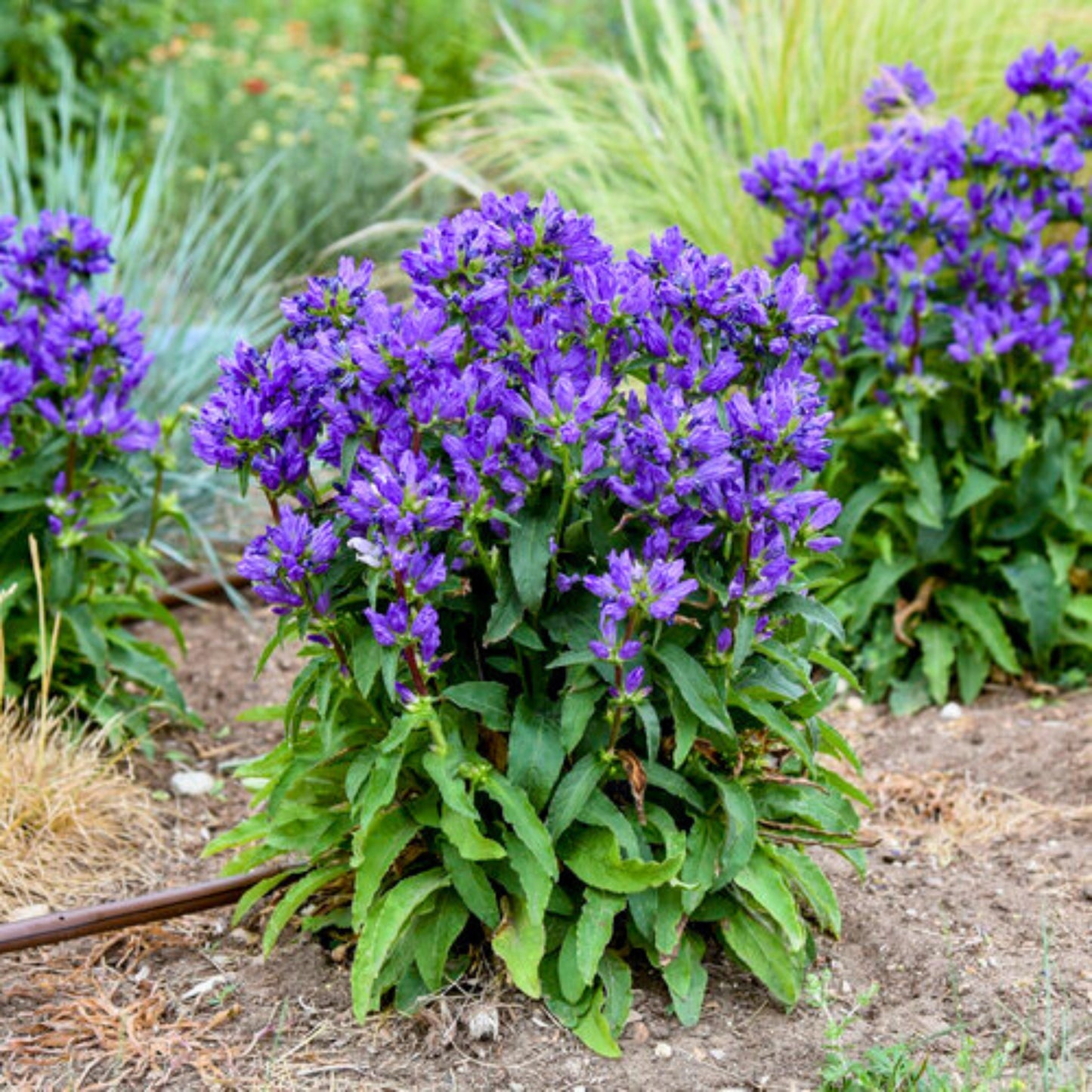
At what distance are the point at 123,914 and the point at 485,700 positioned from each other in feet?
2.59

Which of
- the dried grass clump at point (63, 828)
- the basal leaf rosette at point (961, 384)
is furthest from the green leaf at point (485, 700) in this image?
the basal leaf rosette at point (961, 384)

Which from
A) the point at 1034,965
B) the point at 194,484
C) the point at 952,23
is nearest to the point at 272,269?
the point at 194,484

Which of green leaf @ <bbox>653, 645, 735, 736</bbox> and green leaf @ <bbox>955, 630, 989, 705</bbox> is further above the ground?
green leaf @ <bbox>653, 645, 735, 736</bbox>

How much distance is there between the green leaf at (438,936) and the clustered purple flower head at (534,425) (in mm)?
383

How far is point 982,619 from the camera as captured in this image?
3.64 metres

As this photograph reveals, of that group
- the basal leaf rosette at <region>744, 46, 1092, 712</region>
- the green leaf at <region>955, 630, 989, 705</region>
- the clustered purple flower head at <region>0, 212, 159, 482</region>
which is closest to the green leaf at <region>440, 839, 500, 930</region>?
the clustered purple flower head at <region>0, 212, 159, 482</region>

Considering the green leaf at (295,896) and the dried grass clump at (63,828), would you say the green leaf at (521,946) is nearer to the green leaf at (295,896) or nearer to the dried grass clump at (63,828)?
the green leaf at (295,896)

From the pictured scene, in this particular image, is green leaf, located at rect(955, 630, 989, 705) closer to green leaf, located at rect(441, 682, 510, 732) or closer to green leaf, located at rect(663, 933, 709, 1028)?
green leaf, located at rect(663, 933, 709, 1028)

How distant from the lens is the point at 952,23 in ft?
15.4

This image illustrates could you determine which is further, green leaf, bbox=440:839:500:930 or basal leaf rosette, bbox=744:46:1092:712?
basal leaf rosette, bbox=744:46:1092:712

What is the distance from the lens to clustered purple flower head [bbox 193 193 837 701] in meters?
2.15

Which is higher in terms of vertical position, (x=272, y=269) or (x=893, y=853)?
(x=272, y=269)

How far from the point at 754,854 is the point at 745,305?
888 mm

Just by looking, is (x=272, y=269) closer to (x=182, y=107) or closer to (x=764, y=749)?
(x=182, y=107)
